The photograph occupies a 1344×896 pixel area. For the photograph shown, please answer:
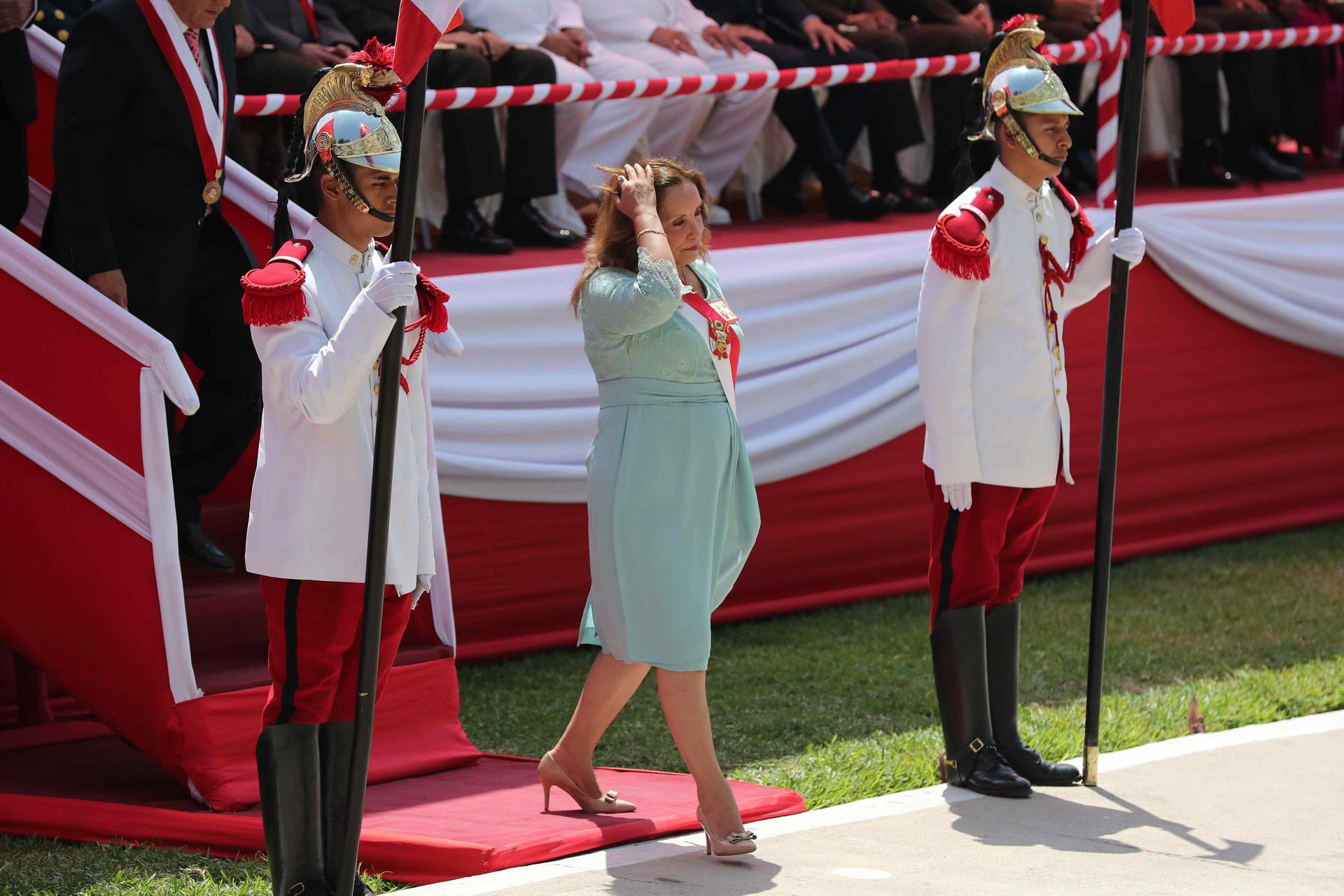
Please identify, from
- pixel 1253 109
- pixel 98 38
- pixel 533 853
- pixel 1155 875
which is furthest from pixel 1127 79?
pixel 1253 109

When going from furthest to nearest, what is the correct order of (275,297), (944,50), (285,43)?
1. (944,50)
2. (285,43)
3. (275,297)

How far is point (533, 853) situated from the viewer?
4.09m

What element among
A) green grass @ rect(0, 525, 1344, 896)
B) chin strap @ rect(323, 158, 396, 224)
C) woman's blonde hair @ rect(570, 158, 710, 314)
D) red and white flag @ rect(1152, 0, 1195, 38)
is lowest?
green grass @ rect(0, 525, 1344, 896)

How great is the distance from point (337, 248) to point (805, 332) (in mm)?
3386

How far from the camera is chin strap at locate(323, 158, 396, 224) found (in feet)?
11.8

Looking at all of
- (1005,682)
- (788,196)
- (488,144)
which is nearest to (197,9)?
(488,144)

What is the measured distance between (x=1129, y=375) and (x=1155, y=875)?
12.7 ft

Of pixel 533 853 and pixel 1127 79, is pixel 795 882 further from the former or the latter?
pixel 1127 79

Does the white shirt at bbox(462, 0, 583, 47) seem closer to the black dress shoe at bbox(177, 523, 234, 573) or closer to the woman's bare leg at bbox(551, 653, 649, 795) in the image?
the black dress shoe at bbox(177, 523, 234, 573)

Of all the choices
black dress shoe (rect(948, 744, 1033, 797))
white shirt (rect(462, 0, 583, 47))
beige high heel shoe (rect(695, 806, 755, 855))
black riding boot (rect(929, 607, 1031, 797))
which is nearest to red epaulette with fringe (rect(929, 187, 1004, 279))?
black riding boot (rect(929, 607, 1031, 797))

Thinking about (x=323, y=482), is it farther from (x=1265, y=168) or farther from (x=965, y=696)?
(x=1265, y=168)

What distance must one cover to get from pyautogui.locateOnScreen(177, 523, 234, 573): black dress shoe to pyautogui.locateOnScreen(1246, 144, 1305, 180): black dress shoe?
603cm

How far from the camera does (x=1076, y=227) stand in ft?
16.2

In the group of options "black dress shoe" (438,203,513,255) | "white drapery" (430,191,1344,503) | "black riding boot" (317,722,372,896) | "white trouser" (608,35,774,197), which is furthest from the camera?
"white trouser" (608,35,774,197)
